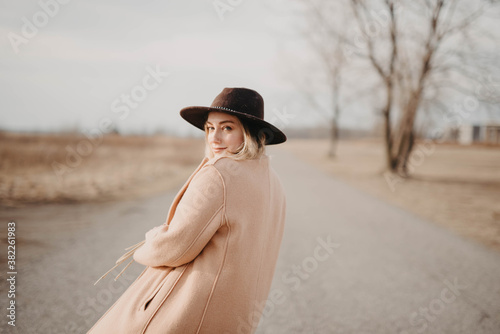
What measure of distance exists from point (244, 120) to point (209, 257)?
2.48ft

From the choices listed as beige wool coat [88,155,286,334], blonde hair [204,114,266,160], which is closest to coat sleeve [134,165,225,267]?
beige wool coat [88,155,286,334]

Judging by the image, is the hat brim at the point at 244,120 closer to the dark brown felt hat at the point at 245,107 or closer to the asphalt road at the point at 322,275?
the dark brown felt hat at the point at 245,107

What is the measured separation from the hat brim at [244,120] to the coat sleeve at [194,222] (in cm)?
39

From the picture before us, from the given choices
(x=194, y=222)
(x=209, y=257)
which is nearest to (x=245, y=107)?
(x=194, y=222)

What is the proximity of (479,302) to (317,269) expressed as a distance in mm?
1803

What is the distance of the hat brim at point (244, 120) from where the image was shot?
1792 mm

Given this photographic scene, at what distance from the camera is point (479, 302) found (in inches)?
141

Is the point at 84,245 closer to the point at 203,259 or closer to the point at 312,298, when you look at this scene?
the point at 312,298

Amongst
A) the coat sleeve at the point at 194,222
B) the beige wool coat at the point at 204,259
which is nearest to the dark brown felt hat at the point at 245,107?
the beige wool coat at the point at 204,259

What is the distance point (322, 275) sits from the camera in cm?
424

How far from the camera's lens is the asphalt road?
3.06m

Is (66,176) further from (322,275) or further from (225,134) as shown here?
(225,134)

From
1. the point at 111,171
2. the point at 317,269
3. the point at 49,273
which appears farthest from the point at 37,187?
the point at 317,269

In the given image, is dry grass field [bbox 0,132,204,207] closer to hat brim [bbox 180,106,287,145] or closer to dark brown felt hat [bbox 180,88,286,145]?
hat brim [bbox 180,106,287,145]
